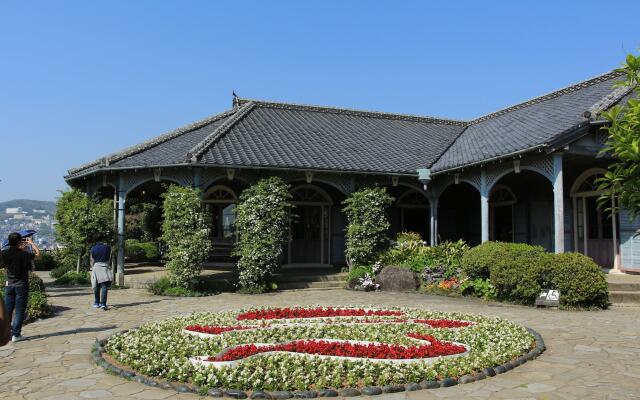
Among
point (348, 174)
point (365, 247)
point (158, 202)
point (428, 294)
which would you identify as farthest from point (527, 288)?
point (158, 202)

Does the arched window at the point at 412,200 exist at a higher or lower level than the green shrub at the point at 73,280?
higher

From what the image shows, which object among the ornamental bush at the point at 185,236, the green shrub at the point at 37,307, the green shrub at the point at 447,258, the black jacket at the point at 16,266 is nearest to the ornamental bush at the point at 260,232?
the ornamental bush at the point at 185,236

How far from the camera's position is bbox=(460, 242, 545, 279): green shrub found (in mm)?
11328

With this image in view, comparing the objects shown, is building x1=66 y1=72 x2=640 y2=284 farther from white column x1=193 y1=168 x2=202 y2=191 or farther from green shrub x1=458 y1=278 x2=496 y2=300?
green shrub x1=458 y1=278 x2=496 y2=300

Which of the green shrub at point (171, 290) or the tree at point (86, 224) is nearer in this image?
the green shrub at point (171, 290)

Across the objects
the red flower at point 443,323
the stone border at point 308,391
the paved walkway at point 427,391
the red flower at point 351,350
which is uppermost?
the red flower at point 351,350

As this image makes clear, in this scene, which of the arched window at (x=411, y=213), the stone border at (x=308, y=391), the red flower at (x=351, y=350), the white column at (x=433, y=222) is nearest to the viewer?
the stone border at (x=308, y=391)

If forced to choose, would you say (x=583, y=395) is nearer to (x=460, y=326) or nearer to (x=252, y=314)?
(x=460, y=326)

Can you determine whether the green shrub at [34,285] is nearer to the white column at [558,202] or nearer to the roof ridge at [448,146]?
the white column at [558,202]

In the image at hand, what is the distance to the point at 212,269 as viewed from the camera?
17328 mm

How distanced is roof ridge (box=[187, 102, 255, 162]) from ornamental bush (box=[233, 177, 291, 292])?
1.70 m

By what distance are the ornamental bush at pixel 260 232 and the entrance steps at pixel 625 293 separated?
8.14 meters

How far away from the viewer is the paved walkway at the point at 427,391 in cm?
489

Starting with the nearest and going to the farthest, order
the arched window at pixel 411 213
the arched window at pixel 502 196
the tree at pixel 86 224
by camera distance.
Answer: the tree at pixel 86 224 < the arched window at pixel 502 196 < the arched window at pixel 411 213
